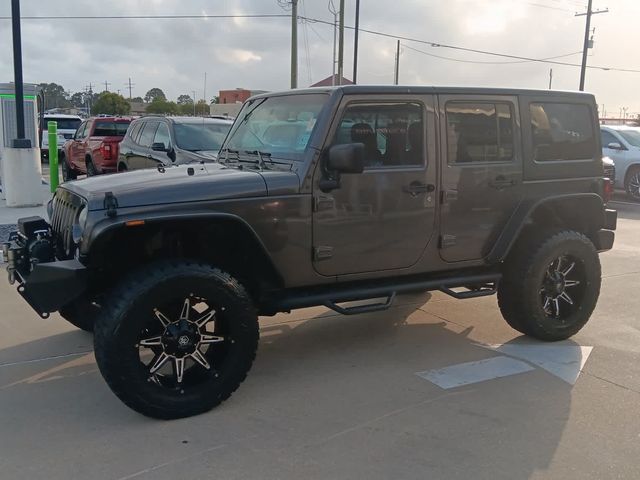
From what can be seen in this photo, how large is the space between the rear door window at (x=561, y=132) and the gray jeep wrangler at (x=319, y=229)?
1cm

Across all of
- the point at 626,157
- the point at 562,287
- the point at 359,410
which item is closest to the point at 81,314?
the point at 359,410

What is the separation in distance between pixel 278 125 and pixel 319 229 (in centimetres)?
97

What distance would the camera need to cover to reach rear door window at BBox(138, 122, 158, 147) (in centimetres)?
1000

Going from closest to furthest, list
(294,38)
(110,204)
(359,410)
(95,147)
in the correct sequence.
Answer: (110,204) < (359,410) < (95,147) < (294,38)

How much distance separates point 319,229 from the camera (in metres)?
4.06

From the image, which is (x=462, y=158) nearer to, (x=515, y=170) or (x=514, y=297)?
(x=515, y=170)

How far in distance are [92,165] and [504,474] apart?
12.6 m

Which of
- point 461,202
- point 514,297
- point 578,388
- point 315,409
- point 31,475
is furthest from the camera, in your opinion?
point 514,297

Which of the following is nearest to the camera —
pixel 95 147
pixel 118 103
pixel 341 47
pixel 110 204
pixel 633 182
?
pixel 110 204

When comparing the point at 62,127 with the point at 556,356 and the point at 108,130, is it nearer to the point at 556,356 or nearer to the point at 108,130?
the point at 108,130

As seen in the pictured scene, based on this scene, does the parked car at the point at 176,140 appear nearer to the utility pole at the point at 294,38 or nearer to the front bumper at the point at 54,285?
the front bumper at the point at 54,285

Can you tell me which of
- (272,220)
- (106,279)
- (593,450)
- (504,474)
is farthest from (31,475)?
(593,450)

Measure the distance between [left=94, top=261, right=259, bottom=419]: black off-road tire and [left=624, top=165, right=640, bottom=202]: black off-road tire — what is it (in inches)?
528

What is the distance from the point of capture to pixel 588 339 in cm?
519
